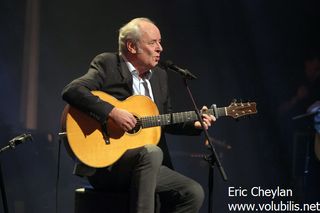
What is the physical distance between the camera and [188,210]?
127 inches

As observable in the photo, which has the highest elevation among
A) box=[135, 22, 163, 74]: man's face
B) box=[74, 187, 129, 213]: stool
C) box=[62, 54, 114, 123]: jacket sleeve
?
box=[135, 22, 163, 74]: man's face

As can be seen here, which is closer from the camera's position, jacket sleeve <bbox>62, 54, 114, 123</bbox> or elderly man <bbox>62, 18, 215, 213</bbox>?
elderly man <bbox>62, 18, 215, 213</bbox>

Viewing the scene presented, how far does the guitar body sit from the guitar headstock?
600 mm

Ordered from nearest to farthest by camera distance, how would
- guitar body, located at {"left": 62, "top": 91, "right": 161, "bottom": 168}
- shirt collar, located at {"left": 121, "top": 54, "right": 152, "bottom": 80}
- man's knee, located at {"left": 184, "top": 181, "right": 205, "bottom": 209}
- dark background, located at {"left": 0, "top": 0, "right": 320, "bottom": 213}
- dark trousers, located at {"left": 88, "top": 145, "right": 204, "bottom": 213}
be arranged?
dark trousers, located at {"left": 88, "top": 145, "right": 204, "bottom": 213} < guitar body, located at {"left": 62, "top": 91, "right": 161, "bottom": 168} < man's knee, located at {"left": 184, "top": 181, "right": 205, "bottom": 209} < shirt collar, located at {"left": 121, "top": 54, "right": 152, "bottom": 80} < dark background, located at {"left": 0, "top": 0, "right": 320, "bottom": 213}

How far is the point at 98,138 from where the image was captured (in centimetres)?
314

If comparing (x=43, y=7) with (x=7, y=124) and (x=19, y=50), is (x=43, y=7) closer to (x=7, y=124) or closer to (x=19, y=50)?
(x=19, y=50)

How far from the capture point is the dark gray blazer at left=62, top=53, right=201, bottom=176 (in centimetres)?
312

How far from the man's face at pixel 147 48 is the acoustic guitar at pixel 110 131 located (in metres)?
0.30

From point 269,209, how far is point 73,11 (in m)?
3.05

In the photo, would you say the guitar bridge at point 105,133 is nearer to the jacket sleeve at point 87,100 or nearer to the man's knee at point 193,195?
the jacket sleeve at point 87,100

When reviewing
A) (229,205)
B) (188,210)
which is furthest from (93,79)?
(229,205)

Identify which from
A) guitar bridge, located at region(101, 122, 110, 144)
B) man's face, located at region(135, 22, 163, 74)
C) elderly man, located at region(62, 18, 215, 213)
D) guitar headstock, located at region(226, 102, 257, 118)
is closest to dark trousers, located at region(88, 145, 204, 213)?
elderly man, located at region(62, 18, 215, 213)

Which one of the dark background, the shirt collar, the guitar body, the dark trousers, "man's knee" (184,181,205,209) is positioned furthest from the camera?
the dark background

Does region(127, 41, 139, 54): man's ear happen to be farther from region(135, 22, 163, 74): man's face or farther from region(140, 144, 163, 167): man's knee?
region(140, 144, 163, 167): man's knee
